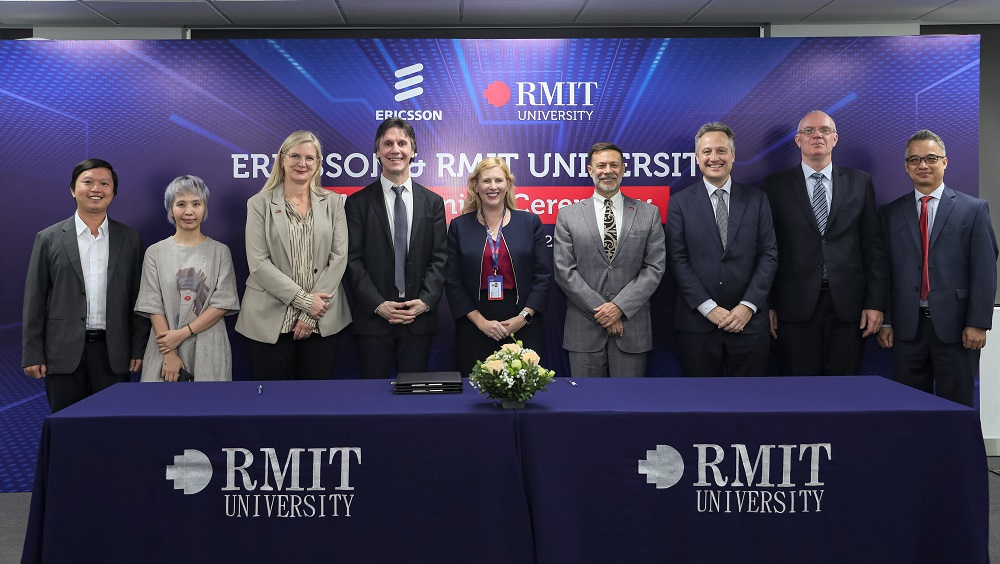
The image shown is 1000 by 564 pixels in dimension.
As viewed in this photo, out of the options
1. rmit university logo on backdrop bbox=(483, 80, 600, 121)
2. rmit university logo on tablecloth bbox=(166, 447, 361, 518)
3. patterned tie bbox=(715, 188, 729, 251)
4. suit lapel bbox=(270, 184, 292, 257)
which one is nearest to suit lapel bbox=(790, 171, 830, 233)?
patterned tie bbox=(715, 188, 729, 251)

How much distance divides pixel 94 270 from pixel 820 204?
158 inches

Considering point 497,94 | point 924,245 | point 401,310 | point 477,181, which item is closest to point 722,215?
point 924,245

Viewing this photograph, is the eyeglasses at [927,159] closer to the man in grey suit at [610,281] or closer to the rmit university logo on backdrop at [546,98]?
the man in grey suit at [610,281]

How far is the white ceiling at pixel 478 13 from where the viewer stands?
498 cm

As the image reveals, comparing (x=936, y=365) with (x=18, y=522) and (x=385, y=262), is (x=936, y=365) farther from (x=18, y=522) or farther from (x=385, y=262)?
(x=18, y=522)

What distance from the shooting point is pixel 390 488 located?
2.51 m

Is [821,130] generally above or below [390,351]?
above

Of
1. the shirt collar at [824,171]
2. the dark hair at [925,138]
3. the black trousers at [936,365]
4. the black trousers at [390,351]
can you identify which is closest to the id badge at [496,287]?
the black trousers at [390,351]

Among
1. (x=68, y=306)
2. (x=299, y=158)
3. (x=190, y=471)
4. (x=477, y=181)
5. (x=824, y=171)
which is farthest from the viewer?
(x=824, y=171)

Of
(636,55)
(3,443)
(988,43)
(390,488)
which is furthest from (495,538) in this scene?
(988,43)

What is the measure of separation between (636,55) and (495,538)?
3.19 metres

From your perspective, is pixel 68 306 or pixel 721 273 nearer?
pixel 68 306

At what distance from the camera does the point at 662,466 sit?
253cm

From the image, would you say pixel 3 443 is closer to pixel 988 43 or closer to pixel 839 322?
pixel 839 322
